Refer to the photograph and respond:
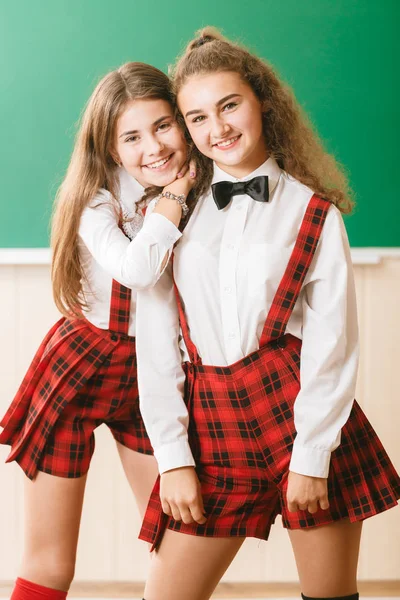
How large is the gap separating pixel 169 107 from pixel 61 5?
901mm

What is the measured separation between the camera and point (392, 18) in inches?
83.4

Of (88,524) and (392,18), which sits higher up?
(392,18)

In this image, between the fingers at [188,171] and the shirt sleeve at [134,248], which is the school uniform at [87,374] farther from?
the fingers at [188,171]

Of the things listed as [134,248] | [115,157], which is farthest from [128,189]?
[134,248]

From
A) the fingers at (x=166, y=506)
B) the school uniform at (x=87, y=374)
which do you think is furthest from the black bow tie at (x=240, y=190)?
the fingers at (x=166, y=506)

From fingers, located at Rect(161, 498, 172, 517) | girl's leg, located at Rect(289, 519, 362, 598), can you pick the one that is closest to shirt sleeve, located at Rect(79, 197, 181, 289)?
fingers, located at Rect(161, 498, 172, 517)

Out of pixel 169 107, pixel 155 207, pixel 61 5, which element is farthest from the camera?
pixel 61 5

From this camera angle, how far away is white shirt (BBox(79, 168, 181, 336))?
126 centimetres

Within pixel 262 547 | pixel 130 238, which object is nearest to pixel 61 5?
pixel 130 238

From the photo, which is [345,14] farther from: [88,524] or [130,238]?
[88,524]

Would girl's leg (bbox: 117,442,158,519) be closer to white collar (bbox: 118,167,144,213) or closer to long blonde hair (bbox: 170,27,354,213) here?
white collar (bbox: 118,167,144,213)

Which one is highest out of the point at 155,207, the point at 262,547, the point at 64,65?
the point at 64,65

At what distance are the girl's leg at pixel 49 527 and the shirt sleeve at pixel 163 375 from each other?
44cm

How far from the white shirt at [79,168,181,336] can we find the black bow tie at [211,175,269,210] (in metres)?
0.10
